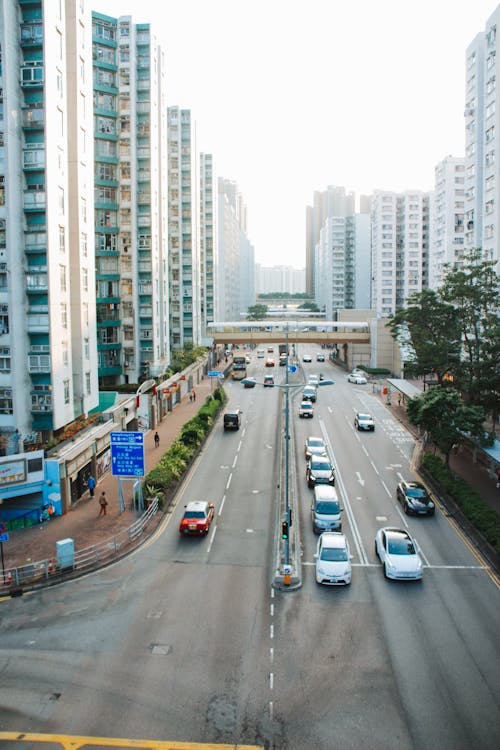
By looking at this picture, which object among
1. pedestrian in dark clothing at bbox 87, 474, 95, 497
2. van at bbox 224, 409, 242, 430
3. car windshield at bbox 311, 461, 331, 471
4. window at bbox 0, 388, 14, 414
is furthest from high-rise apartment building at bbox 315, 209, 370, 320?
window at bbox 0, 388, 14, 414

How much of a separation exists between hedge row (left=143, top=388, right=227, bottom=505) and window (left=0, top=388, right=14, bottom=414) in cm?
930

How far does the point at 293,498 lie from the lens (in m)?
36.6

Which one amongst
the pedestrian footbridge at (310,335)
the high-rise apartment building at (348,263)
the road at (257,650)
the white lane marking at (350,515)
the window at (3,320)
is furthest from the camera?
the high-rise apartment building at (348,263)

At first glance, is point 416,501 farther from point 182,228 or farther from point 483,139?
point 182,228

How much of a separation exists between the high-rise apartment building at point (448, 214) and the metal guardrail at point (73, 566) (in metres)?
70.5

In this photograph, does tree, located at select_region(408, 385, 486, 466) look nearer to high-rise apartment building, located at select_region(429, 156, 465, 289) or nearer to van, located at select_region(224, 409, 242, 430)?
van, located at select_region(224, 409, 242, 430)

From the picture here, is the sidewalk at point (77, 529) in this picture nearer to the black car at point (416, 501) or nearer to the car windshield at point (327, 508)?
the car windshield at point (327, 508)

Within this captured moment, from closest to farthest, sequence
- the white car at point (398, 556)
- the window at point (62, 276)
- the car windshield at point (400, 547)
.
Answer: the white car at point (398, 556)
the car windshield at point (400, 547)
the window at point (62, 276)

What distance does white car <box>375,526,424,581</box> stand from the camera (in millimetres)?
24984

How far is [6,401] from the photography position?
36812 millimetres

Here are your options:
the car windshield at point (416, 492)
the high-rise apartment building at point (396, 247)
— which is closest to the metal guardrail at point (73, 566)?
the car windshield at point (416, 492)

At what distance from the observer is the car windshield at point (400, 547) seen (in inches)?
1029

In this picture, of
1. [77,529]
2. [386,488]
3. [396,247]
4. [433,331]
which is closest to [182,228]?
[433,331]

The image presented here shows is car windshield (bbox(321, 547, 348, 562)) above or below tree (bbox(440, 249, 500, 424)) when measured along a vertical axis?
below
